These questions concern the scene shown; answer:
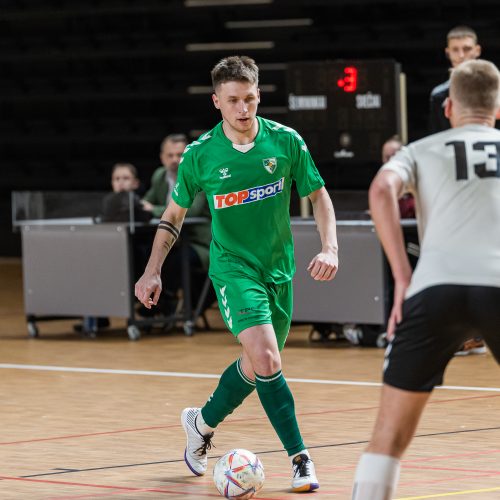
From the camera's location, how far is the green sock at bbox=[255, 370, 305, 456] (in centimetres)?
532

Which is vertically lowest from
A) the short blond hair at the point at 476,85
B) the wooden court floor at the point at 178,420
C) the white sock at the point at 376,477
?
the wooden court floor at the point at 178,420

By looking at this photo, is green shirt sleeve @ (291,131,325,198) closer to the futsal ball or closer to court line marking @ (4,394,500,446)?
the futsal ball

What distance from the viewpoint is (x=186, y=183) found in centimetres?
567

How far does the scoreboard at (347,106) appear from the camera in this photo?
11.8 metres

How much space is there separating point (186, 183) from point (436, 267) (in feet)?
6.49

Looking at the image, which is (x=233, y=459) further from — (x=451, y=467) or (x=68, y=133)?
(x=68, y=133)

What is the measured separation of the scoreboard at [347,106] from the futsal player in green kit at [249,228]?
628 cm

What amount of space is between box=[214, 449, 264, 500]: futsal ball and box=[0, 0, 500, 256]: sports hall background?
10.4 meters

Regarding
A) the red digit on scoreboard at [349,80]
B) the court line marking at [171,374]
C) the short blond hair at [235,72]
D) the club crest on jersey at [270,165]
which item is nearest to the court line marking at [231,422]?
the court line marking at [171,374]

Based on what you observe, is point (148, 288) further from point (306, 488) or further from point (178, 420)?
point (178, 420)

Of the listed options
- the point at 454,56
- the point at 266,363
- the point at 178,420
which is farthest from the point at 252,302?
the point at 454,56

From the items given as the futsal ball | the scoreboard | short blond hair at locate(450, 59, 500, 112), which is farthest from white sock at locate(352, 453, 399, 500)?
the scoreboard

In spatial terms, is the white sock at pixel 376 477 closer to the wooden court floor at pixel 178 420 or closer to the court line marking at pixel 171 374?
the wooden court floor at pixel 178 420

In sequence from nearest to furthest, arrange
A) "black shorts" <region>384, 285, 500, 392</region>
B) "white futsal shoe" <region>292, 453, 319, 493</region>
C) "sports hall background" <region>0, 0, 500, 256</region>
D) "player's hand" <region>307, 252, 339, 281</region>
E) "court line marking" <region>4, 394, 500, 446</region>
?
"black shorts" <region>384, 285, 500, 392</region>
"player's hand" <region>307, 252, 339, 281</region>
"white futsal shoe" <region>292, 453, 319, 493</region>
"court line marking" <region>4, 394, 500, 446</region>
"sports hall background" <region>0, 0, 500, 256</region>
